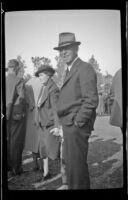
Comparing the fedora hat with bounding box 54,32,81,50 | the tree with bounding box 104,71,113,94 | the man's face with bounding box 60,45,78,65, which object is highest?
the fedora hat with bounding box 54,32,81,50

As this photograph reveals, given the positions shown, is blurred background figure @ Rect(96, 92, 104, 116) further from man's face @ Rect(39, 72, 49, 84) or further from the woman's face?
the woman's face

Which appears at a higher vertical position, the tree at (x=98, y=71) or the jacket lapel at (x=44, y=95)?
the tree at (x=98, y=71)

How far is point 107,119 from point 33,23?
2.81ft

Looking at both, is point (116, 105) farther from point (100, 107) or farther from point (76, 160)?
point (76, 160)

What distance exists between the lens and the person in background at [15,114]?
303 centimetres

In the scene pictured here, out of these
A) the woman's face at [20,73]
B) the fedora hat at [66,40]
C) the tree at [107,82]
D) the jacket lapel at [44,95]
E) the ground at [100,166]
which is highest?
the fedora hat at [66,40]

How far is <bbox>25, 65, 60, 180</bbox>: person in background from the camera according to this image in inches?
118

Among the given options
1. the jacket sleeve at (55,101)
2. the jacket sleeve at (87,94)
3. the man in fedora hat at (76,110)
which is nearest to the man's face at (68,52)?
the man in fedora hat at (76,110)

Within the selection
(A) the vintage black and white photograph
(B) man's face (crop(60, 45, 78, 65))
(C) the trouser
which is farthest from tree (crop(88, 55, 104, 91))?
(C) the trouser

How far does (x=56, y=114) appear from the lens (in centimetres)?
300

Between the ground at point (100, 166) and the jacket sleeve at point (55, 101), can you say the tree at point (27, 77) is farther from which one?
the ground at point (100, 166)

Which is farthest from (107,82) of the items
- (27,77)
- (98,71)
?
(27,77)

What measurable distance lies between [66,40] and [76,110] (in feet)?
1.63
